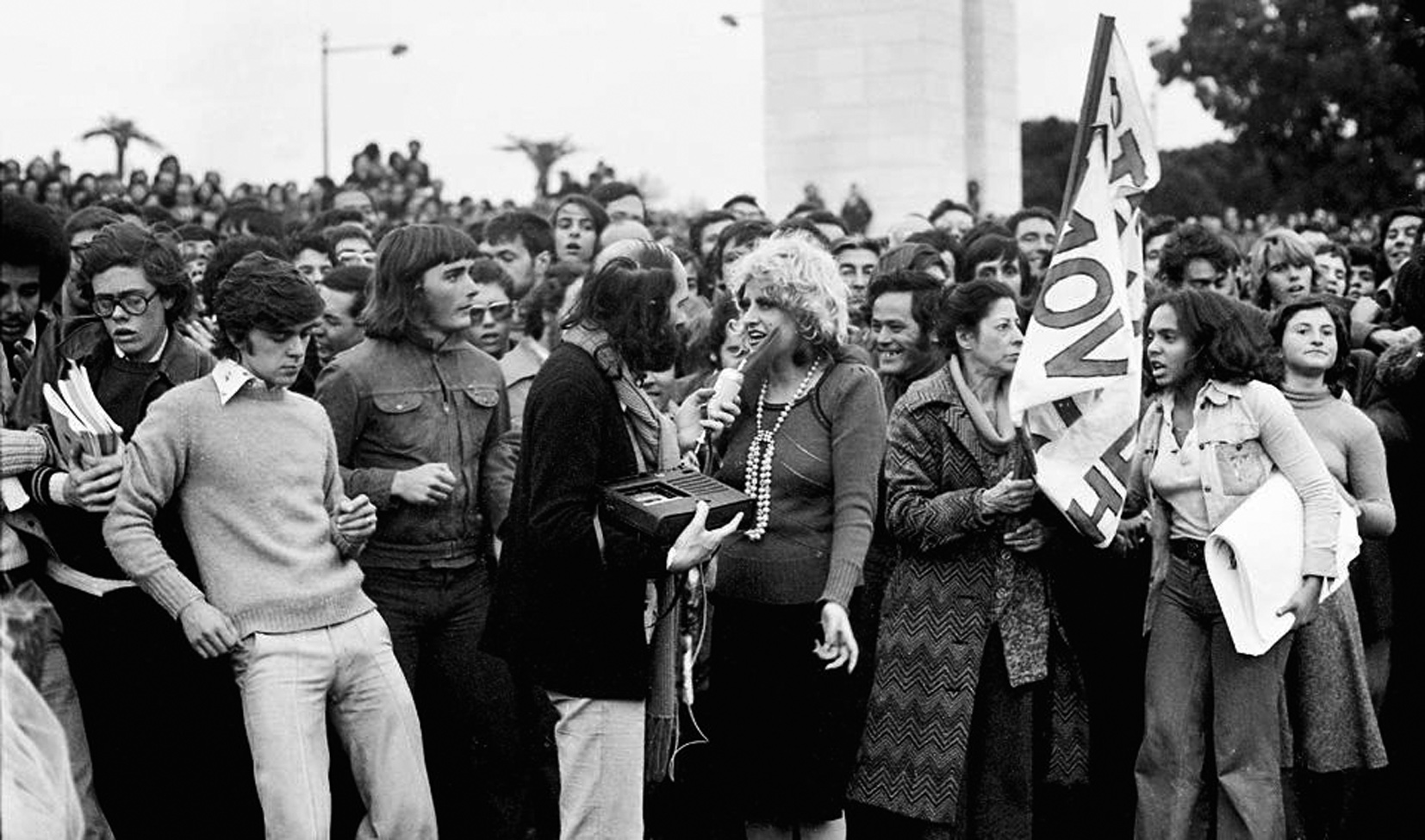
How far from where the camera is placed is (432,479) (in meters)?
5.89

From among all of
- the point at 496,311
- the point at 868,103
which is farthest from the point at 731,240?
the point at 868,103

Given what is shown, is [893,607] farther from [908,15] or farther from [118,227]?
[908,15]

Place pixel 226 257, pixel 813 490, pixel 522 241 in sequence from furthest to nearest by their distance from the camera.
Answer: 1. pixel 522 241
2. pixel 226 257
3. pixel 813 490

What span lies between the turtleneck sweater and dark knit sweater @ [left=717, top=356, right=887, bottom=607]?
6.09 feet

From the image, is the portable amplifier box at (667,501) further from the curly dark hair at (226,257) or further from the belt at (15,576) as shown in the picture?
the curly dark hair at (226,257)

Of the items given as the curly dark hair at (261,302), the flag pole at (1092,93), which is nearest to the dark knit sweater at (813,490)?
the flag pole at (1092,93)

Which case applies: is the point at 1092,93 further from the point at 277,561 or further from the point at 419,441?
the point at 277,561

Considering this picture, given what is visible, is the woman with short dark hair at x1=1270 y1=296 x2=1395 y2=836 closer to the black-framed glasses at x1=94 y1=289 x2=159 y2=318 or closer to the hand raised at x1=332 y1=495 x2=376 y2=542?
the hand raised at x1=332 y1=495 x2=376 y2=542

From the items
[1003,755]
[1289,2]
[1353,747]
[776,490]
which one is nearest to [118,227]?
[776,490]

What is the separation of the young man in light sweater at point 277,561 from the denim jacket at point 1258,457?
98.4 inches

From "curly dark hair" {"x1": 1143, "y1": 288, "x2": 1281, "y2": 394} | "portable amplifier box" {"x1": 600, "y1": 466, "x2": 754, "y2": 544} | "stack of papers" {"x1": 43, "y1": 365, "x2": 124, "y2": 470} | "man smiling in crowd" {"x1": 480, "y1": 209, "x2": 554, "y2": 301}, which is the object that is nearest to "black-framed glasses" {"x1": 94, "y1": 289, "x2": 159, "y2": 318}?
"stack of papers" {"x1": 43, "y1": 365, "x2": 124, "y2": 470}

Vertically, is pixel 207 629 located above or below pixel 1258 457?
below

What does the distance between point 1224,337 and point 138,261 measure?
332 centimetres

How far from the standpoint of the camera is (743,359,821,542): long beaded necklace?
5844mm
